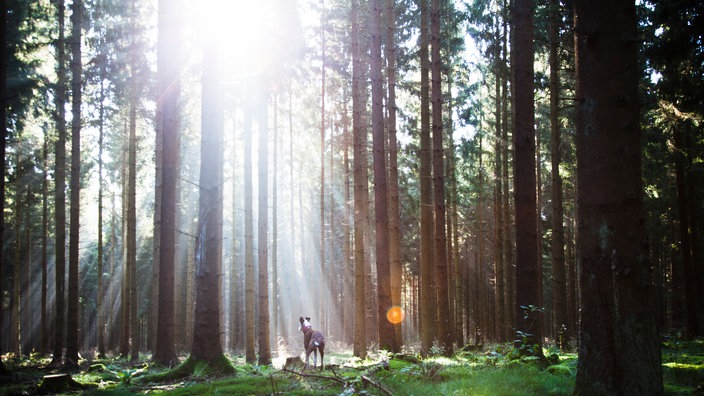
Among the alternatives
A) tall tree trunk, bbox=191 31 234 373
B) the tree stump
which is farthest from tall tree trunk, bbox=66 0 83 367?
tall tree trunk, bbox=191 31 234 373

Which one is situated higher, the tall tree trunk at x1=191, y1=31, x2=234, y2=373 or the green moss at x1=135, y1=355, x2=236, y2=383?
the tall tree trunk at x1=191, y1=31, x2=234, y2=373

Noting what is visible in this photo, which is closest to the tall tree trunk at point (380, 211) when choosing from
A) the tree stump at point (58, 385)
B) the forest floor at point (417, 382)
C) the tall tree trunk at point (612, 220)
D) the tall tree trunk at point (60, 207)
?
the forest floor at point (417, 382)

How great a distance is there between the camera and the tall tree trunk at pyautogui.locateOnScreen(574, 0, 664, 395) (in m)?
4.44

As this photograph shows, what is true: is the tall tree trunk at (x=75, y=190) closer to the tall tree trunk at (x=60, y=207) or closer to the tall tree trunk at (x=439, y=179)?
the tall tree trunk at (x=60, y=207)

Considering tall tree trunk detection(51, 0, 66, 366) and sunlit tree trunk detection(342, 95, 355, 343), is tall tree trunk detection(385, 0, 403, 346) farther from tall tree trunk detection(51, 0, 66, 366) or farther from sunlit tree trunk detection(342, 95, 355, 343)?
tall tree trunk detection(51, 0, 66, 366)

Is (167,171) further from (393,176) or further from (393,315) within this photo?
(393,176)

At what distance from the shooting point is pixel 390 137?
18594 mm

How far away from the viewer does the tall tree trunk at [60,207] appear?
49.8 ft

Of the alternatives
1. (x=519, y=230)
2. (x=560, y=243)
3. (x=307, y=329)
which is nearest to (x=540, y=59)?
(x=560, y=243)

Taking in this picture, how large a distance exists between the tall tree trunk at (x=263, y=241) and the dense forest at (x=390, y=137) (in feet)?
0.38

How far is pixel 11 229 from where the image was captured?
106ft

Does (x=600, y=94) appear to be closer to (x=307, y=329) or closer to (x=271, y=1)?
(x=307, y=329)

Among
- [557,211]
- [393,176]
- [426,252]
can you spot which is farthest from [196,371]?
[557,211]

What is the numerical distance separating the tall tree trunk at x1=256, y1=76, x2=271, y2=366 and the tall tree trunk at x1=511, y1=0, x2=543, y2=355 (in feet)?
30.6
